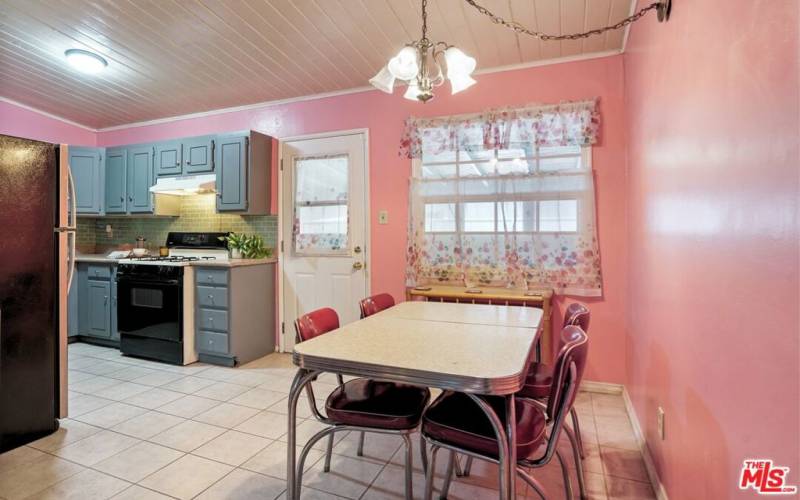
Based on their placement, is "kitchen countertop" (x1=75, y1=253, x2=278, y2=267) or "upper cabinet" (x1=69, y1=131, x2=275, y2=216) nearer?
"kitchen countertop" (x1=75, y1=253, x2=278, y2=267)

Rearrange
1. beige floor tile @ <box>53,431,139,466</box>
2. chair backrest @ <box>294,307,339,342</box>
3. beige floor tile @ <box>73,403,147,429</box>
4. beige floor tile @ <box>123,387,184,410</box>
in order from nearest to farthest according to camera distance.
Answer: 1. chair backrest @ <box>294,307,339,342</box>
2. beige floor tile @ <box>53,431,139,466</box>
3. beige floor tile @ <box>73,403,147,429</box>
4. beige floor tile @ <box>123,387,184,410</box>

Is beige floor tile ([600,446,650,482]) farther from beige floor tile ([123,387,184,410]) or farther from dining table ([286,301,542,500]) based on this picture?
beige floor tile ([123,387,184,410])

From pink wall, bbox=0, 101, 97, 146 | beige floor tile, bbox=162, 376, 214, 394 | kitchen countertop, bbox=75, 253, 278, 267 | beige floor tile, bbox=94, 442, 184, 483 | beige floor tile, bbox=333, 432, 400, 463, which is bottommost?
beige floor tile, bbox=333, 432, 400, 463

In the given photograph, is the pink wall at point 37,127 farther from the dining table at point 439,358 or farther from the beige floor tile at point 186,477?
the dining table at point 439,358

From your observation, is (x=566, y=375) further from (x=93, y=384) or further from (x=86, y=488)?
(x=93, y=384)

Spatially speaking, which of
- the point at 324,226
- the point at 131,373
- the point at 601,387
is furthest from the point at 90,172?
the point at 601,387

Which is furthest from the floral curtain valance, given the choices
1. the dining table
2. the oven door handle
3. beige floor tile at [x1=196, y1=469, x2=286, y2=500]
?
beige floor tile at [x1=196, y1=469, x2=286, y2=500]

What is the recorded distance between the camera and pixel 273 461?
2.09m

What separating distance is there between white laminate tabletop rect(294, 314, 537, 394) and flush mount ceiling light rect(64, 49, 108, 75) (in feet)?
9.92

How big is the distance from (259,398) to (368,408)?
164 centimetres

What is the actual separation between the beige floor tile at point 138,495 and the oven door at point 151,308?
1929 mm

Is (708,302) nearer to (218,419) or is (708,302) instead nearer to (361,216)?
(218,419)

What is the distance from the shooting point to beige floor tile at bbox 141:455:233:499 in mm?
1842

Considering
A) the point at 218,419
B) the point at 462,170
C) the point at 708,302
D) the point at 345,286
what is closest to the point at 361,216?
the point at 345,286
